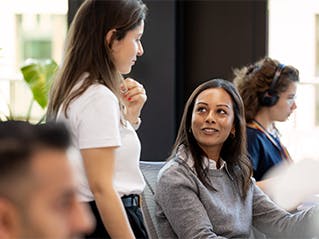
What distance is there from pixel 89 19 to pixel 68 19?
7.41 ft

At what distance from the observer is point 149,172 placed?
2.31m

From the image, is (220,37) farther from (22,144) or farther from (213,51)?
(22,144)

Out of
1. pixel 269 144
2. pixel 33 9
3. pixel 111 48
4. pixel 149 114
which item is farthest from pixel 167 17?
pixel 111 48

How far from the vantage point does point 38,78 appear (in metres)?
3.71

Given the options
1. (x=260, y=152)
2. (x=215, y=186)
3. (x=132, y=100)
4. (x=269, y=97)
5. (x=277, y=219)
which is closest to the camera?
(x=132, y=100)

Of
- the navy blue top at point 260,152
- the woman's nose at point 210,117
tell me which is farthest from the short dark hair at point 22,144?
the navy blue top at point 260,152

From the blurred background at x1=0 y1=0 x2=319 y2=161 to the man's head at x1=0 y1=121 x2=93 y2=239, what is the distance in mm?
3085

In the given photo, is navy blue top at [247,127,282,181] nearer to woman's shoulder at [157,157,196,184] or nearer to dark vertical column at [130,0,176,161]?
woman's shoulder at [157,157,196,184]

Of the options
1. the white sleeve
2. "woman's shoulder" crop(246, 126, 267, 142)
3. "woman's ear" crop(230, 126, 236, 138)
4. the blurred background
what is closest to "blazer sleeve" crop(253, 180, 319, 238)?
"woman's ear" crop(230, 126, 236, 138)

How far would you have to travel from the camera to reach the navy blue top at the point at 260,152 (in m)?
2.74

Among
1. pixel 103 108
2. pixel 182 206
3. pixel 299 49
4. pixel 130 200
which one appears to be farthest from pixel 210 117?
pixel 299 49

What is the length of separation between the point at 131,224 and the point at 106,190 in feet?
0.73

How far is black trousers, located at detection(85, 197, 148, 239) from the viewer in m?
1.73

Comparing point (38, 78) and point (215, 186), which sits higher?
point (38, 78)
